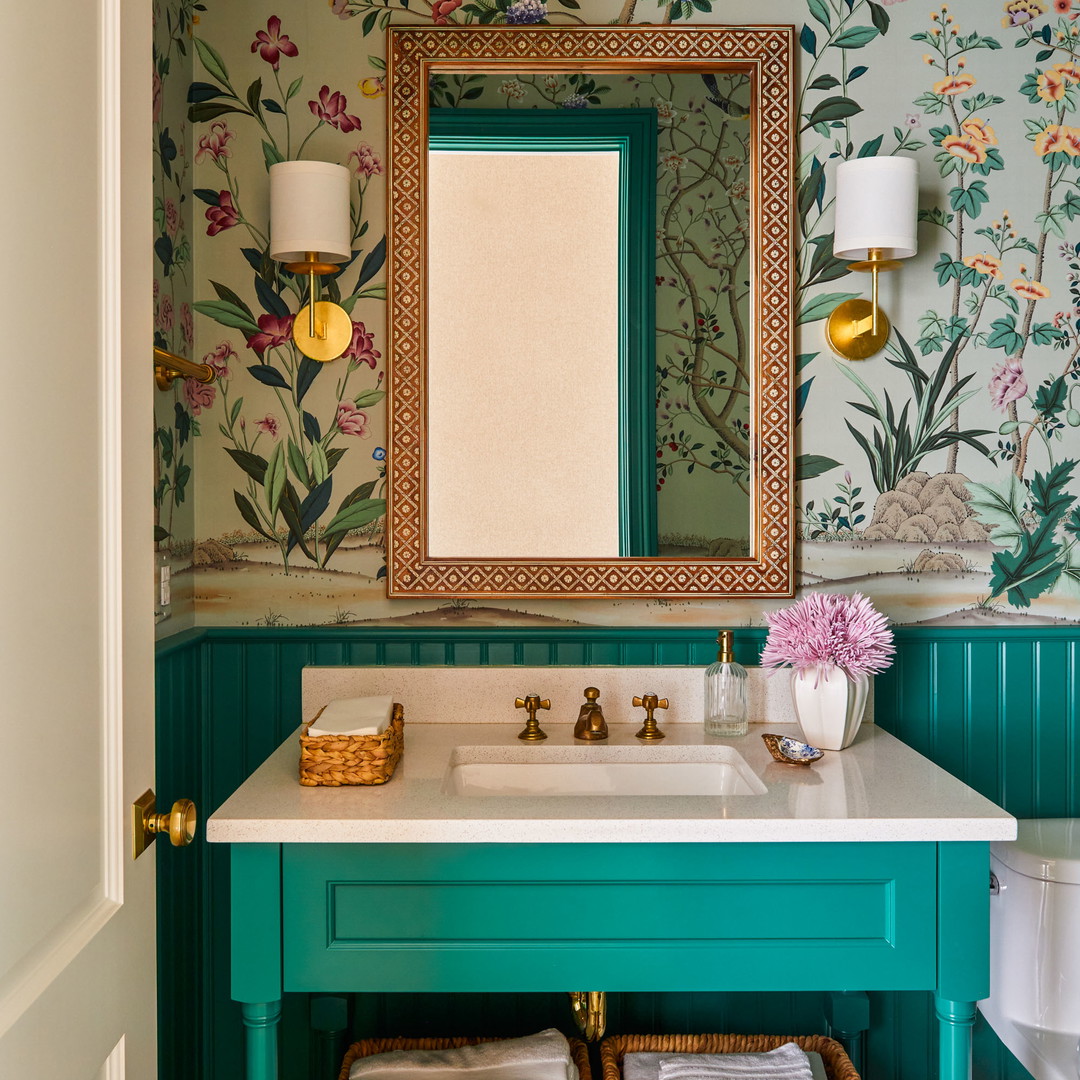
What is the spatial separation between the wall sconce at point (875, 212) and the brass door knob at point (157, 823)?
4.94 ft

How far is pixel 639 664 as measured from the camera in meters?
1.99

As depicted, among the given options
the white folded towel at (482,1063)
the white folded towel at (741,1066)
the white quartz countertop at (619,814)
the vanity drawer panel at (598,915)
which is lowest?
the white folded towel at (741,1066)

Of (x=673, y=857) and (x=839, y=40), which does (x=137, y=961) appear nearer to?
(x=673, y=857)

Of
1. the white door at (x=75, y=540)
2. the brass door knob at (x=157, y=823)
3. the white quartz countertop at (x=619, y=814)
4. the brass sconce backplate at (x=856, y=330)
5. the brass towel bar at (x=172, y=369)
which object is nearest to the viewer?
the white door at (x=75, y=540)

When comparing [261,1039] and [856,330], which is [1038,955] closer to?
[856,330]

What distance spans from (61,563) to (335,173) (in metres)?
1.26

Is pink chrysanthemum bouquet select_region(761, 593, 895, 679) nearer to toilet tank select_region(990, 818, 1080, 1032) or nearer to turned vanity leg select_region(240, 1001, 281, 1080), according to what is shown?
toilet tank select_region(990, 818, 1080, 1032)

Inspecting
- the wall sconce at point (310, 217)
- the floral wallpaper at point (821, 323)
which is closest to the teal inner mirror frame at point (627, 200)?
the floral wallpaper at point (821, 323)

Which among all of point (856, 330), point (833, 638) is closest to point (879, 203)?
point (856, 330)

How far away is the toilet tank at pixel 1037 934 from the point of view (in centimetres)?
170

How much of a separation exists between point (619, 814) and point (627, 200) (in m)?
1.17

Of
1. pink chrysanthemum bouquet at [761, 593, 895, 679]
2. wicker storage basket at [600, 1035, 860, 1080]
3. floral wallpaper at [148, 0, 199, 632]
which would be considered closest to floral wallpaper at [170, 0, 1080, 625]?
floral wallpaper at [148, 0, 199, 632]

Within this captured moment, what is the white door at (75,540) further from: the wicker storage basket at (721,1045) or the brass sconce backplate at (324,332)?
the wicker storage basket at (721,1045)

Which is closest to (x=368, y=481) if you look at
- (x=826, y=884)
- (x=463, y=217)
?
(x=463, y=217)
